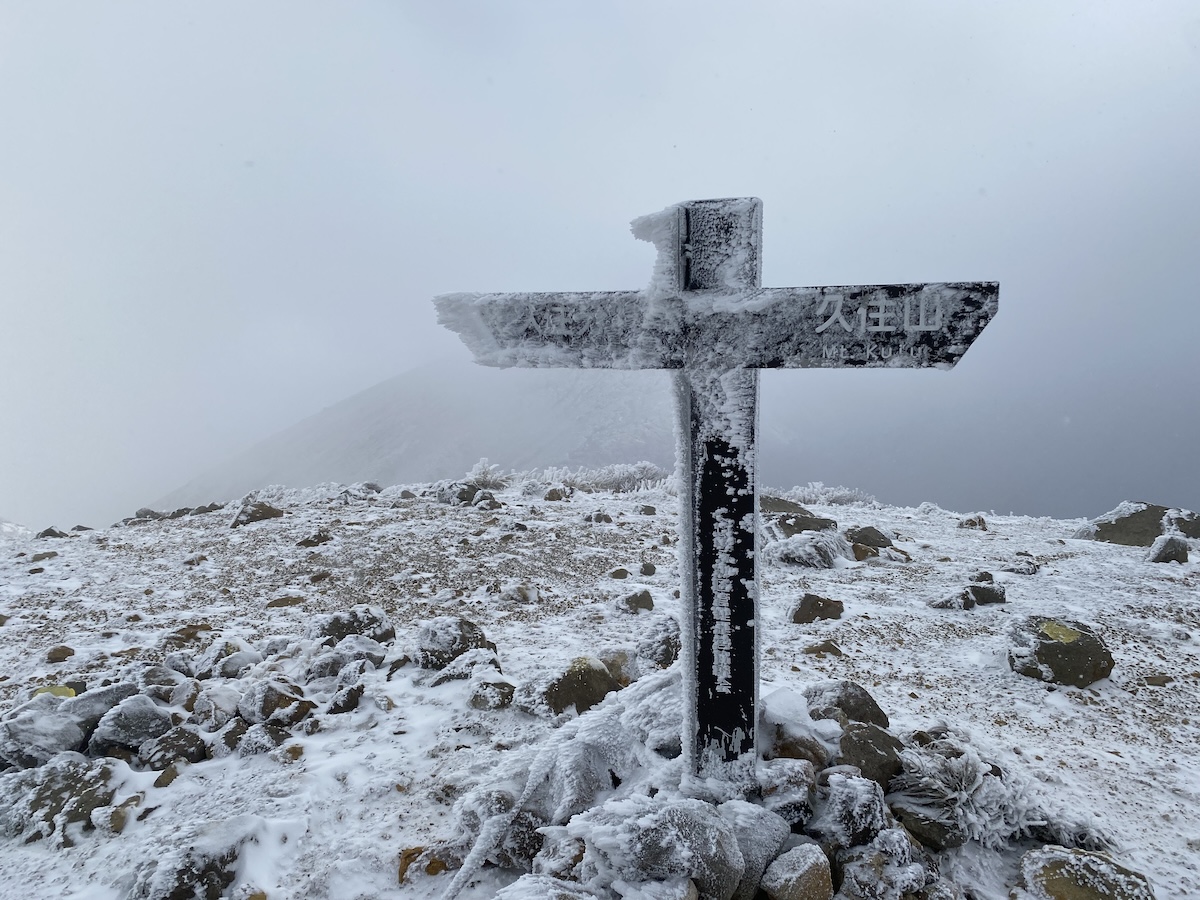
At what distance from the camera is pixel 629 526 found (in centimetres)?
1118

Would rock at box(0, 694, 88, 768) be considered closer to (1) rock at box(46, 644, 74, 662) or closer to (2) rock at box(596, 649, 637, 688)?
(1) rock at box(46, 644, 74, 662)

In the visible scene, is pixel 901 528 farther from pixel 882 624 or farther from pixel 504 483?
pixel 504 483

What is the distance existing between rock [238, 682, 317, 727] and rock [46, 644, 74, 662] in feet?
9.19

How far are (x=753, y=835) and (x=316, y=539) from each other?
8901mm

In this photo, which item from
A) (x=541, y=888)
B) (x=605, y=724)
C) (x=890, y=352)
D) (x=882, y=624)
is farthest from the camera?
(x=882, y=624)

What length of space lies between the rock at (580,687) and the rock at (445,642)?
1133 millimetres

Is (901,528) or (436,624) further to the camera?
(901,528)

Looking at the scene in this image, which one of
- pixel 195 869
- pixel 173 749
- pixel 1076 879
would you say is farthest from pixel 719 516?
pixel 173 749

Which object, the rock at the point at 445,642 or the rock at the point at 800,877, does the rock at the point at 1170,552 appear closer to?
the rock at the point at 800,877

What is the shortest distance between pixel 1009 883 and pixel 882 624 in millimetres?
4076

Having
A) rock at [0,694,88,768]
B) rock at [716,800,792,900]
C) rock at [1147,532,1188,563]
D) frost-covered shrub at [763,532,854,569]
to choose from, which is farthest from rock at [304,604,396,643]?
rock at [1147,532,1188,563]

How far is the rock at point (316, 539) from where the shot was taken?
9367mm

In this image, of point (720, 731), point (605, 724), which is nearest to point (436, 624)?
point (605, 724)

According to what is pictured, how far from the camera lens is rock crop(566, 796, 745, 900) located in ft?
7.15
